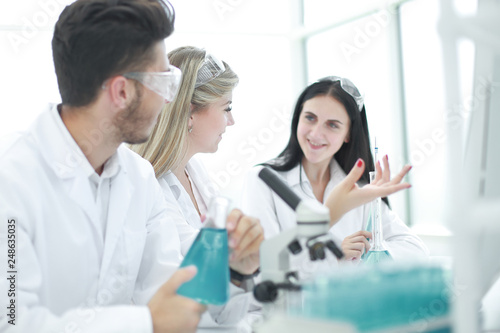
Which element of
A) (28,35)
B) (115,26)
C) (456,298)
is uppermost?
(28,35)

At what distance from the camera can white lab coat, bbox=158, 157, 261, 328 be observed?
1583 mm

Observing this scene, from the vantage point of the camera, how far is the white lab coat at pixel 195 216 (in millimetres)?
1583

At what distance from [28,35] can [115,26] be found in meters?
3.65

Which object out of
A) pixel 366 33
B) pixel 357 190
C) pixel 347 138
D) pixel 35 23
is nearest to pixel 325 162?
pixel 347 138

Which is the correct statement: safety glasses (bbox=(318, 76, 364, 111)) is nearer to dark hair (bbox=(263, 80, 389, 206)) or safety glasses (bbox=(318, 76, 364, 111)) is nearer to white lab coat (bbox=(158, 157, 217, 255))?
dark hair (bbox=(263, 80, 389, 206))

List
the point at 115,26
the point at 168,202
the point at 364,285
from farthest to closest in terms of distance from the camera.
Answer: the point at 168,202
the point at 115,26
the point at 364,285

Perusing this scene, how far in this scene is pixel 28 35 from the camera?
466 centimetres

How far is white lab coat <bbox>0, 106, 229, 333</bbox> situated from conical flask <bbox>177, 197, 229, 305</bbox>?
6.3 inches

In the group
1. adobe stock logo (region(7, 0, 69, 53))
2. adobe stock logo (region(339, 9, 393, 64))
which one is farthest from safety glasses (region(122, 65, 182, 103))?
adobe stock logo (region(7, 0, 69, 53))

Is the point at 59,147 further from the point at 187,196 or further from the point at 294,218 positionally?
the point at 294,218

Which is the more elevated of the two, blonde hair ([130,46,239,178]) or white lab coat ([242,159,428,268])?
blonde hair ([130,46,239,178])

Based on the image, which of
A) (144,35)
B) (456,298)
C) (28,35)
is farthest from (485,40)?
(28,35)

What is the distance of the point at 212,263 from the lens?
118cm

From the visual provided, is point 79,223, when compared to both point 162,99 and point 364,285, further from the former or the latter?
point 364,285
